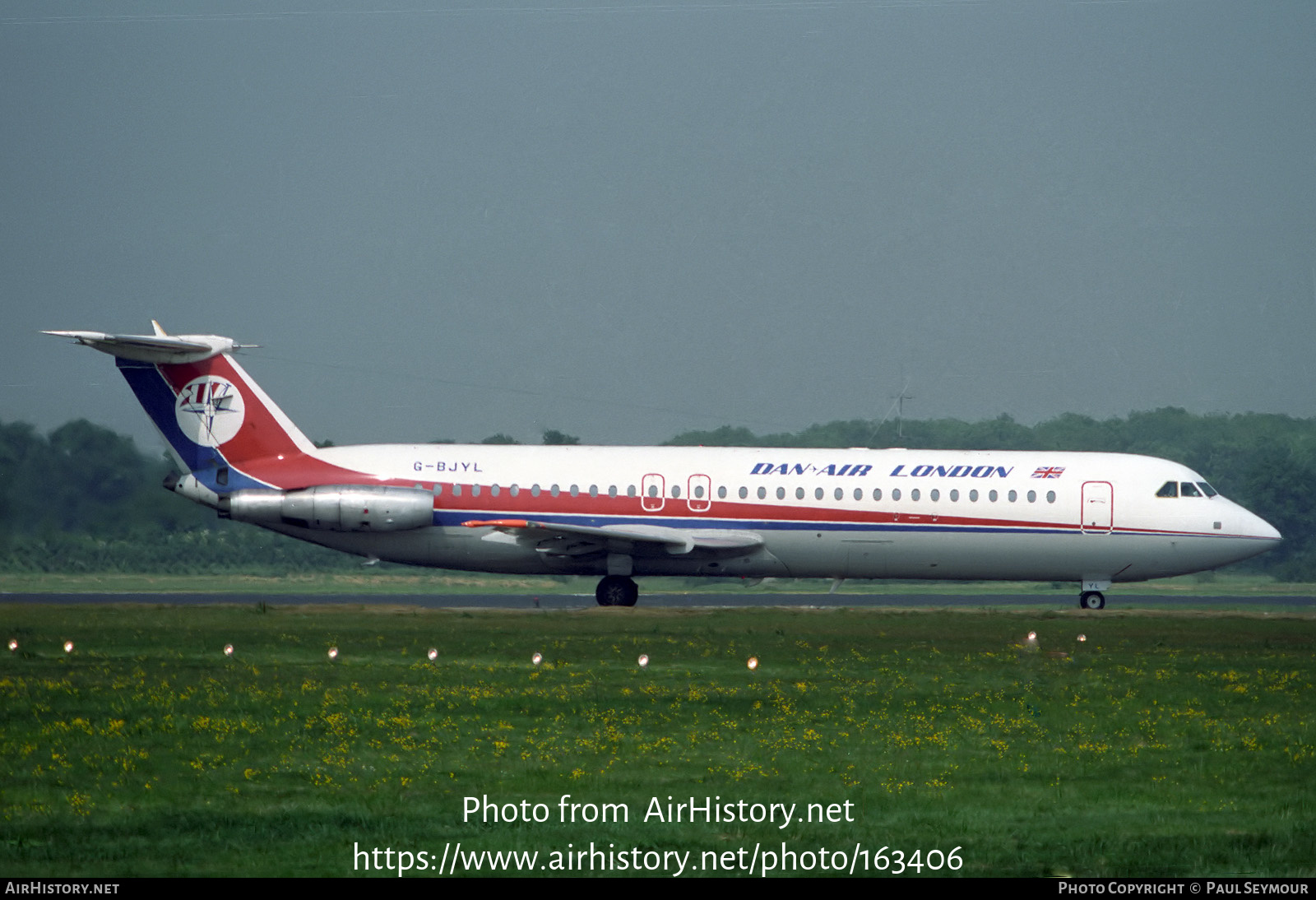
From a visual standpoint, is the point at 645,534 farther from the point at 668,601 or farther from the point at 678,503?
the point at 668,601

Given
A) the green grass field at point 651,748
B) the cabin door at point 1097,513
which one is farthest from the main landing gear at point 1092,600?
the green grass field at point 651,748

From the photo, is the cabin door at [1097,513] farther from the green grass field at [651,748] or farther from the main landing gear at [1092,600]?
the green grass field at [651,748]

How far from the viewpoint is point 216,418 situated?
39156mm

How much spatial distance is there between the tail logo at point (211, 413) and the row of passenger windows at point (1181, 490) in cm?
2223

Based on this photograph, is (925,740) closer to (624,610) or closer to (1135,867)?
(1135,867)

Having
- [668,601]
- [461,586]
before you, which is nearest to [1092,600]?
[668,601]

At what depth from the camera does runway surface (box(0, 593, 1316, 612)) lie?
40.2 metres

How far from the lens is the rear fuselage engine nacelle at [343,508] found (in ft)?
124

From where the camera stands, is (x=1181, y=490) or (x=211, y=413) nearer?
(x=1181, y=490)

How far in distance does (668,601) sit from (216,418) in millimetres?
12500
